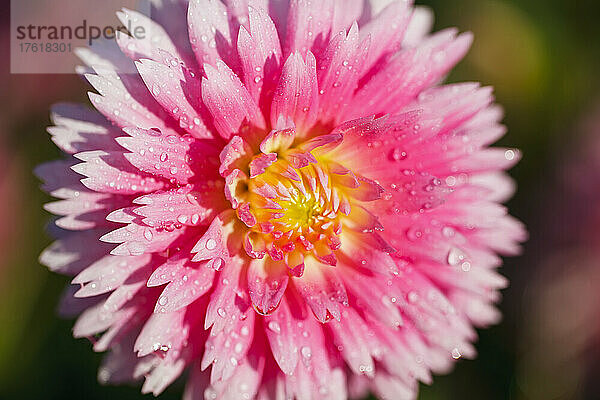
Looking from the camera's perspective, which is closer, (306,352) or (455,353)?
(306,352)

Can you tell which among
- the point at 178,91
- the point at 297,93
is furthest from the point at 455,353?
the point at 178,91

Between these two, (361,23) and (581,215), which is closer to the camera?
(361,23)

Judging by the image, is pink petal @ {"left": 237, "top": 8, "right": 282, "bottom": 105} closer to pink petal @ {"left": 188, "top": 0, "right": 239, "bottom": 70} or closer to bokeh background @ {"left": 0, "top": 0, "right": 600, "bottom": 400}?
pink petal @ {"left": 188, "top": 0, "right": 239, "bottom": 70}

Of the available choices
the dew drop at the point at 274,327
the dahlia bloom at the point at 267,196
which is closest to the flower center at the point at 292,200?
the dahlia bloom at the point at 267,196

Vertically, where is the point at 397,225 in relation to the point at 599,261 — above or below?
above

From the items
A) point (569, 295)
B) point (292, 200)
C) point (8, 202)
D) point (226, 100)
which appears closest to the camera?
point (226, 100)

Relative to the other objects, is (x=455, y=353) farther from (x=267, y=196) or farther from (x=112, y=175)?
(x=112, y=175)

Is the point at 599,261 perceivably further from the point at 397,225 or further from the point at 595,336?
the point at 397,225

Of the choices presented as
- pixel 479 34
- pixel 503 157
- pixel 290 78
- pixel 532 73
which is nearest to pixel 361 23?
pixel 290 78

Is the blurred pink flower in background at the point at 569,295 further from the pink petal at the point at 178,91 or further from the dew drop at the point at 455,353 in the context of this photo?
the pink petal at the point at 178,91
